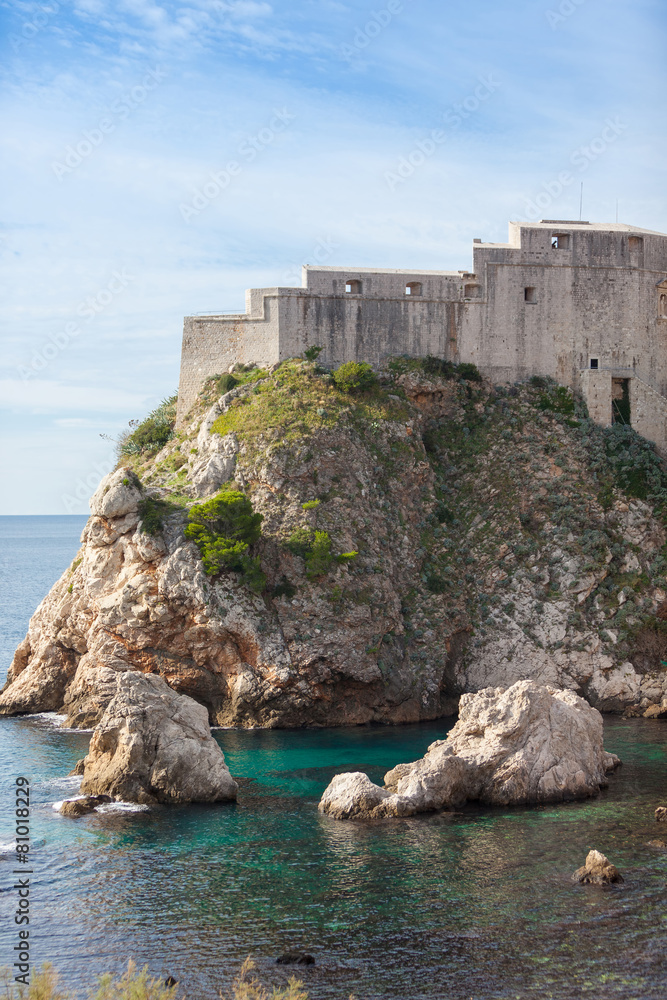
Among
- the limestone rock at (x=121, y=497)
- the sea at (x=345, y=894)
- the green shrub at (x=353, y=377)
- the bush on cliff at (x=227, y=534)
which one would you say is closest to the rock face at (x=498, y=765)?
the sea at (x=345, y=894)

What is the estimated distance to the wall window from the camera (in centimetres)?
4709

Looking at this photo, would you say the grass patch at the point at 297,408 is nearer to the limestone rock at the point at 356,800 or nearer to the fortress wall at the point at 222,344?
the fortress wall at the point at 222,344

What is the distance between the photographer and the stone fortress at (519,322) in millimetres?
46250

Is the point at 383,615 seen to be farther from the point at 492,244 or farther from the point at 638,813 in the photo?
the point at 492,244

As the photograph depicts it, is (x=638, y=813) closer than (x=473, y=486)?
Yes

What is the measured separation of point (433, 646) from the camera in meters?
38.5

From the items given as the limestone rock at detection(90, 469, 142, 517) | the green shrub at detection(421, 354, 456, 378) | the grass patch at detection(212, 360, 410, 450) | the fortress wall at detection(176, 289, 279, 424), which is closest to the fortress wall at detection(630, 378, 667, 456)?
the green shrub at detection(421, 354, 456, 378)

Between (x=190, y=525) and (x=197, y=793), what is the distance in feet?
41.4

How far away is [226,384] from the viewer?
44656mm

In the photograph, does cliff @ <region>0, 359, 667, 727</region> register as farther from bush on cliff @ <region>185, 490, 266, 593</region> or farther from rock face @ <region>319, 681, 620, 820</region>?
rock face @ <region>319, 681, 620, 820</region>

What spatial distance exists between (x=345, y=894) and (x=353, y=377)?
2712 centimetres

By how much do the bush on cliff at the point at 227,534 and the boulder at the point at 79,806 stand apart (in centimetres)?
1174

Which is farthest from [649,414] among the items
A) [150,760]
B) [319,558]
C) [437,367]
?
[150,760]

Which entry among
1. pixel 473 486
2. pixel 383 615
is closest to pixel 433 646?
pixel 383 615
